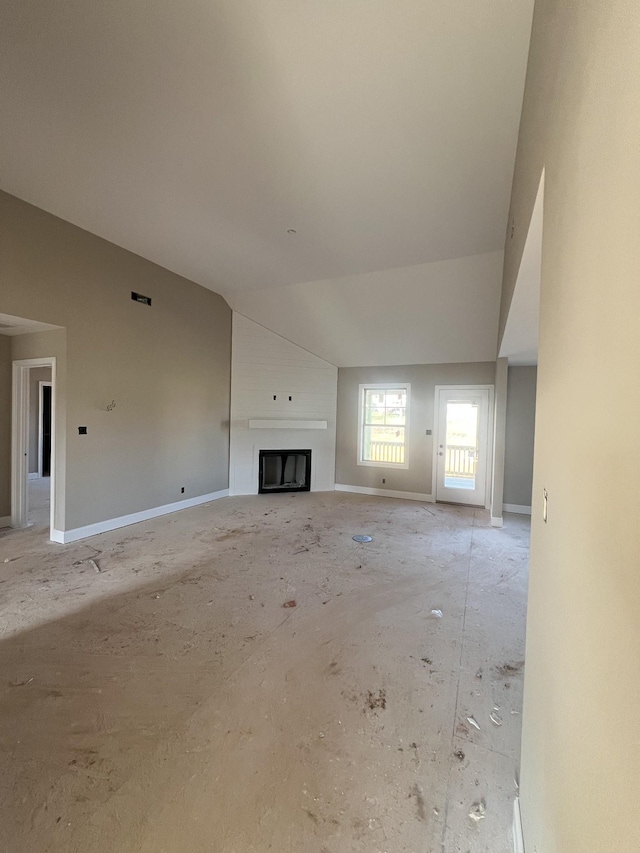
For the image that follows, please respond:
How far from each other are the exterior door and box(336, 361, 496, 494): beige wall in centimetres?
17

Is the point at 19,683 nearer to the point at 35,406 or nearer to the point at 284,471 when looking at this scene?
the point at 284,471

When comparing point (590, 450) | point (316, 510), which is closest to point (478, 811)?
Answer: point (590, 450)

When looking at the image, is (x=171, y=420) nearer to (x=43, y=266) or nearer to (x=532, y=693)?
(x=43, y=266)

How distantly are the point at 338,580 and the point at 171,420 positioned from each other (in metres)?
3.36

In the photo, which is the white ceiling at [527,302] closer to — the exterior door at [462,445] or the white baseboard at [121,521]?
the exterior door at [462,445]

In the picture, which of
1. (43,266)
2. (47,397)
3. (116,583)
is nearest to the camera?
(116,583)

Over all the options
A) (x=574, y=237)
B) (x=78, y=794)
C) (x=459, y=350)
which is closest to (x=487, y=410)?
(x=459, y=350)

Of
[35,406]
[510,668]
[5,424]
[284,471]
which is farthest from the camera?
[35,406]

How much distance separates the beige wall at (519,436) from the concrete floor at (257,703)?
2.23 meters

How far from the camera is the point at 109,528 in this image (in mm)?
4344

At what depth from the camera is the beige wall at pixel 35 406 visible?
282 inches

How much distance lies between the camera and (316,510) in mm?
5539

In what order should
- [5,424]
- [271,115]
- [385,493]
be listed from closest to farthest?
[271,115]
[5,424]
[385,493]

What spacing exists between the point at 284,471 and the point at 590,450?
6297 millimetres
